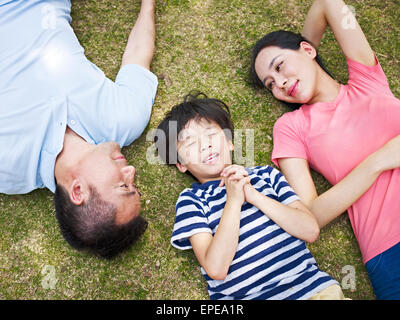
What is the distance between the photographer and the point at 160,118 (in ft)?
10.7

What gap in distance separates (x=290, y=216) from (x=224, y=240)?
0.47 m

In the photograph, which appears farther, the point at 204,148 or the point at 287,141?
the point at 287,141

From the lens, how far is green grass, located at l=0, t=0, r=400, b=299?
9.26ft

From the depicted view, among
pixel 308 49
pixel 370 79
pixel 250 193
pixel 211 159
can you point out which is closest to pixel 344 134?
pixel 370 79

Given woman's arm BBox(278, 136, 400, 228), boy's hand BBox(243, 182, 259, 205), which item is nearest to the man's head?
boy's hand BBox(243, 182, 259, 205)

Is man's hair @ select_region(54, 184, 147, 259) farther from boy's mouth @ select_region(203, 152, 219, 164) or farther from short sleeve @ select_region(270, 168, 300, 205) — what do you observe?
short sleeve @ select_region(270, 168, 300, 205)

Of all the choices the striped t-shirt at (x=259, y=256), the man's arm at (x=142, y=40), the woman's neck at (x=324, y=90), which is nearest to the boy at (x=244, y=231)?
the striped t-shirt at (x=259, y=256)

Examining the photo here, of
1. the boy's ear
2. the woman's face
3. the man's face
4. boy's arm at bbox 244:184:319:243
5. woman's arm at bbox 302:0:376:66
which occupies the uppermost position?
woman's arm at bbox 302:0:376:66

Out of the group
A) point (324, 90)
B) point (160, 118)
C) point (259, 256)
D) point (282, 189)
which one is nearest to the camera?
point (259, 256)

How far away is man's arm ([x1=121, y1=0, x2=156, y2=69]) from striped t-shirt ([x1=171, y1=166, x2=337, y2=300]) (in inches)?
54.1

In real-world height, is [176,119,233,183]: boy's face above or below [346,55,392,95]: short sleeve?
below

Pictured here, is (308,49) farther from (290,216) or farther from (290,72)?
(290,216)

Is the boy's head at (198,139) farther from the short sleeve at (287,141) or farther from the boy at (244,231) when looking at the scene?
the short sleeve at (287,141)
